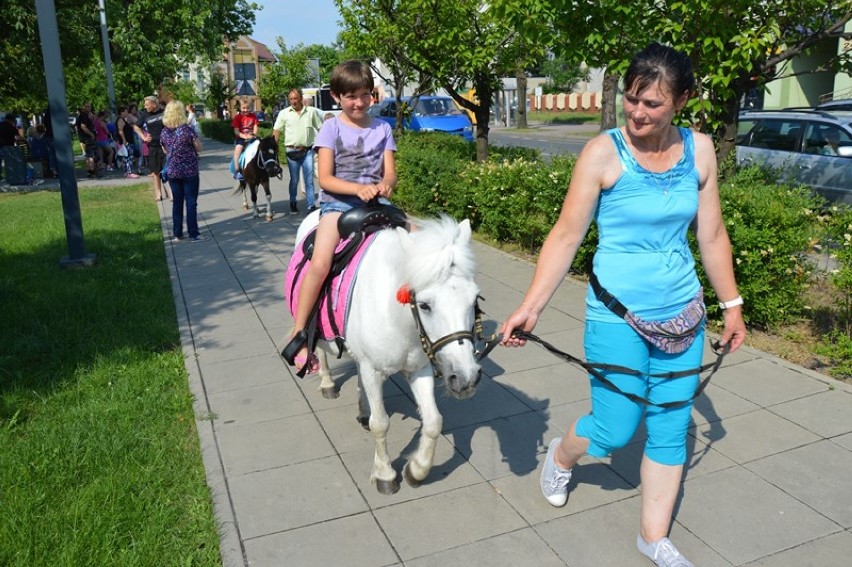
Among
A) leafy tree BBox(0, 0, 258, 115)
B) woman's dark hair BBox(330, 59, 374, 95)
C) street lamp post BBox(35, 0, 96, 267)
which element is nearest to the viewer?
woman's dark hair BBox(330, 59, 374, 95)

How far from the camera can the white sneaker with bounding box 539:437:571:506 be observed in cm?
368

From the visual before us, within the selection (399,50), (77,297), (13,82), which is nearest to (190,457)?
(77,297)

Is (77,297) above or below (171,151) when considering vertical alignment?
below

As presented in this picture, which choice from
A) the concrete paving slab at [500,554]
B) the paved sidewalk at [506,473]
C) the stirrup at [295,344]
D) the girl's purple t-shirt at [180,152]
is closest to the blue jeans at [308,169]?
the girl's purple t-shirt at [180,152]

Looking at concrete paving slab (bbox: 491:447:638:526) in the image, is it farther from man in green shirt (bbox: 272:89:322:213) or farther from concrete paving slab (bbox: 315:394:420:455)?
man in green shirt (bbox: 272:89:322:213)

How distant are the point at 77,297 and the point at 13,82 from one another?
51.1ft

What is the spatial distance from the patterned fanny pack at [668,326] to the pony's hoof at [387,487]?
159 centimetres

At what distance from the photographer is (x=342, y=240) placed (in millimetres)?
4121

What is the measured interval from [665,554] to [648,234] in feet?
4.57

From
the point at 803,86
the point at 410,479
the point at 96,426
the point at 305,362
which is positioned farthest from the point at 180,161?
the point at 803,86

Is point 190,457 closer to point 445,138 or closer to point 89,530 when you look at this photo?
point 89,530

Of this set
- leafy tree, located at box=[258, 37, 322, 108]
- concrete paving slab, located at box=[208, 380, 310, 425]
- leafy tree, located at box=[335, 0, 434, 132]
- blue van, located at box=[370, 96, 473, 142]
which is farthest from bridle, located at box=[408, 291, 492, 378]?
leafy tree, located at box=[258, 37, 322, 108]

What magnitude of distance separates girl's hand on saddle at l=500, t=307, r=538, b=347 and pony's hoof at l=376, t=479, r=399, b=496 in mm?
1330

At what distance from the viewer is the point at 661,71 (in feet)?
9.06
